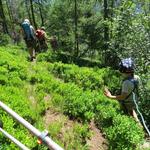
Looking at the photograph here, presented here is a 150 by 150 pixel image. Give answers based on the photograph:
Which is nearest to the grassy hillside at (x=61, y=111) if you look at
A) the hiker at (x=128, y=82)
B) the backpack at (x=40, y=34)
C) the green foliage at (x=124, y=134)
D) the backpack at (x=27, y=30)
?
the green foliage at (x=124, y=134)

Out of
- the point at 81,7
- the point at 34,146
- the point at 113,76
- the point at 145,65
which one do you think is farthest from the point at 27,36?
the point at 81,7

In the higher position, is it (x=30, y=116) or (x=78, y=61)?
(x=30, y=116)

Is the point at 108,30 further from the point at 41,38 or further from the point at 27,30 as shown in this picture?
the point at 27,30

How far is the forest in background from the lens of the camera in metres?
16.5

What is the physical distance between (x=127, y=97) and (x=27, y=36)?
33.5 feet

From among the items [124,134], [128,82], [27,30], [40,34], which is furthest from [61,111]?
[40,34]

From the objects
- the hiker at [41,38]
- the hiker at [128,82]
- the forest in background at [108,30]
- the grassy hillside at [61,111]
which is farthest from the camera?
the hiker at [41,38]

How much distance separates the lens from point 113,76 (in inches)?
658

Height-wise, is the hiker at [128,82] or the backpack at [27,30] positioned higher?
the hiker at [128,82]

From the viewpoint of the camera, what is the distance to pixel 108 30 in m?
28.0

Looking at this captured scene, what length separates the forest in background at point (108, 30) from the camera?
54.0 feet

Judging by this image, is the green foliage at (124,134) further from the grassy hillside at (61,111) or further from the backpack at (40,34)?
the backpack at (40,34)

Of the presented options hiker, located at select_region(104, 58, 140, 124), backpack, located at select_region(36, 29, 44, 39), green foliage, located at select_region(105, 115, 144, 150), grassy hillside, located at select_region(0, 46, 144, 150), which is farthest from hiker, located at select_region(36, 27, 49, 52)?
hiker, located at select_region(104, 58, 140, 124)

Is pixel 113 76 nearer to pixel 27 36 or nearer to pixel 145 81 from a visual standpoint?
pixel 145 81
